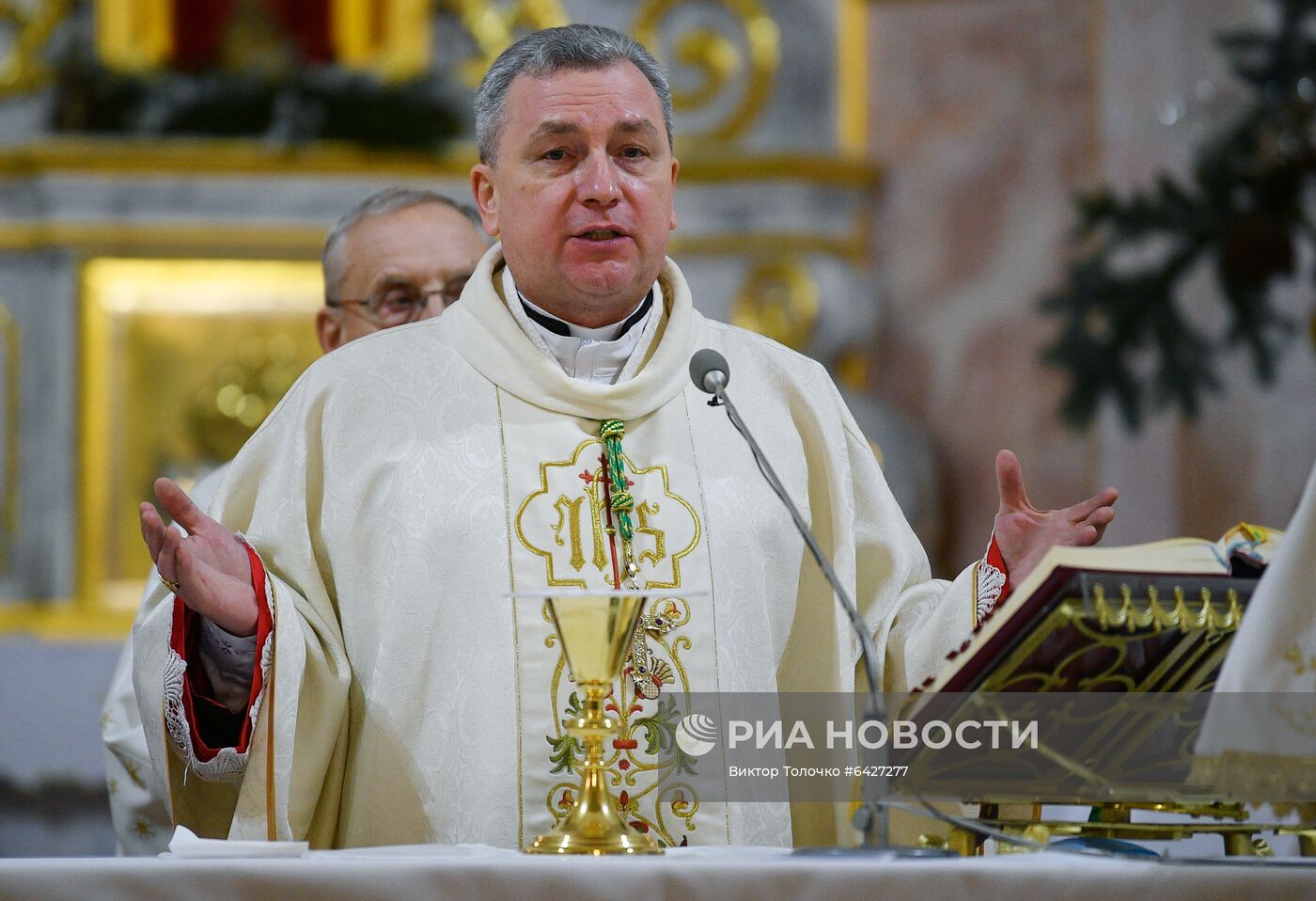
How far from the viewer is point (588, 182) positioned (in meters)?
3.37

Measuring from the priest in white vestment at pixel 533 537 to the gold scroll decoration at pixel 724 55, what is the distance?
455cm

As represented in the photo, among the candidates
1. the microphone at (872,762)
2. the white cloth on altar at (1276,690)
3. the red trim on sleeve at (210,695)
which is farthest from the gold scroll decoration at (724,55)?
the white cloth on altar at (1276,690)

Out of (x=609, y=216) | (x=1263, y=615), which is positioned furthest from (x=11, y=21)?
(x=1263, y=615)

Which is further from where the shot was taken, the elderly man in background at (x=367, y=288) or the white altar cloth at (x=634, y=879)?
the elderly man in background at (x=367, y=288)

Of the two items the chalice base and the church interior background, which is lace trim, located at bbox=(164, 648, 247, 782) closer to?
the chalice base

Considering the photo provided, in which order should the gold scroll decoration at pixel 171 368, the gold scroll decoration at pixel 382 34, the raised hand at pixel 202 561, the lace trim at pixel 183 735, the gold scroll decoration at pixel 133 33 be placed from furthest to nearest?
the gold scroll decoration at pixel 382 34 < the gold scroll decoration at pixel 133 33 < the gold scroll decoration at pixel 171 368 < the lace trim at pixel 183 735 < the raised hand at pixel 202 561

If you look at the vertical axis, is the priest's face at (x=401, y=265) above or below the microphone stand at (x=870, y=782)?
above

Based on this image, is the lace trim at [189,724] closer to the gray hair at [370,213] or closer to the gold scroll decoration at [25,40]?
the gray hair at [370,213]

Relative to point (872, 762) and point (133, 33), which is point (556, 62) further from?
point (133, 33)

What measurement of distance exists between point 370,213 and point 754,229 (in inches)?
140

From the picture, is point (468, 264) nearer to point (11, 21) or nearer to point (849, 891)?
point (849, 891)

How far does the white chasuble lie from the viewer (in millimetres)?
3215

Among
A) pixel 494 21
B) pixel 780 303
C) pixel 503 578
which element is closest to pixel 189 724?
pixel 503 578

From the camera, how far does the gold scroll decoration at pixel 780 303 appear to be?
7.84 meters
